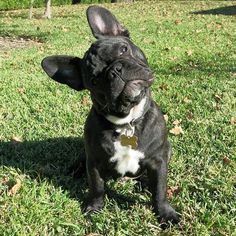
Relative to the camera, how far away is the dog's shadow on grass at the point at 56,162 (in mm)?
3609

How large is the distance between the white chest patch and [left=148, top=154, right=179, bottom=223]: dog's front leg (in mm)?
104

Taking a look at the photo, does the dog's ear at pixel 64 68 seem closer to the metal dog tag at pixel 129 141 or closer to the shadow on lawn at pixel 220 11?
the metal dog tag at pixel 129 141

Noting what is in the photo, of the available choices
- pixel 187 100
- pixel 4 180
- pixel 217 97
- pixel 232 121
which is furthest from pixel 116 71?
pixel 217 97

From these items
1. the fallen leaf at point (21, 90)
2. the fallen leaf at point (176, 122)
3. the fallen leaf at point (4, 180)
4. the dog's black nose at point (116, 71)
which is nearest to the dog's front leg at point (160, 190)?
the dog's black nose at point (116, 71)

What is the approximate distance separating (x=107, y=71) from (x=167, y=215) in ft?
3.60

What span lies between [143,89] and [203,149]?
152cm

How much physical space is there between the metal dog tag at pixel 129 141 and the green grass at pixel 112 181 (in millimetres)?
532

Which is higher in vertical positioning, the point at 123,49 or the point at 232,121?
the point at 123,49

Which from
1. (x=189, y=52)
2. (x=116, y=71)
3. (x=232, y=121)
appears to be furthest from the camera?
(x=189, y=52)

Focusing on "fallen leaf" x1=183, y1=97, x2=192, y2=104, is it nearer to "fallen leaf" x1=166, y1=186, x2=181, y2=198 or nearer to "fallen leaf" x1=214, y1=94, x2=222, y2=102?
"fallen leaf" x1=214, y1=94, x2=222, y2=102

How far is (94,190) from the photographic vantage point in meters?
3.26

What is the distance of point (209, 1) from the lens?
Result: 862 inches

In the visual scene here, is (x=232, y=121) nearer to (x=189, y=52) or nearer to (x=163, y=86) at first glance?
(x=163, y=86)

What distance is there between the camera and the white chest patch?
3.07 metres
